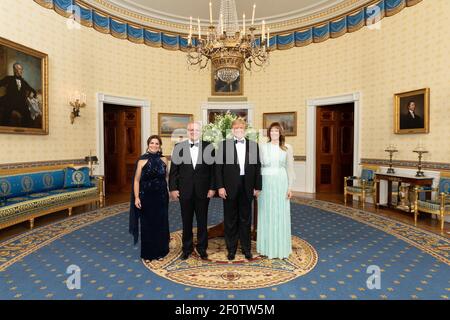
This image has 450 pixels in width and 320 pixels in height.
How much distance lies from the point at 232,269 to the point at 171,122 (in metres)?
7.03

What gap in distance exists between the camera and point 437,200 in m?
5.77

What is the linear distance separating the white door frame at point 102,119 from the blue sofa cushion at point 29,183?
1.55 metres

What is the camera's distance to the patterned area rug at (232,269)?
3.28m

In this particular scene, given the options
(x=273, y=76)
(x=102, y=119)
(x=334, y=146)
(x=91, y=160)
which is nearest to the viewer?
(x=91, y=160)

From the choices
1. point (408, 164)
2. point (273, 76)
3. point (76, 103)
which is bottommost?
point (408, 164)

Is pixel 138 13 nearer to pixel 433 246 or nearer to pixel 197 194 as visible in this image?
pixel 197 194

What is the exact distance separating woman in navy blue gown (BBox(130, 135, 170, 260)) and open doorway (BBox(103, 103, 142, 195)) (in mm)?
6072

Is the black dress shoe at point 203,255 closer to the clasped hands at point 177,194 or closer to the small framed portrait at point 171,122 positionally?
the clasped hands at point 177,194

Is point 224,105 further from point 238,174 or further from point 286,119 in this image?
point 238,174

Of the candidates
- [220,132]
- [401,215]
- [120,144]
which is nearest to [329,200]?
[401,215]

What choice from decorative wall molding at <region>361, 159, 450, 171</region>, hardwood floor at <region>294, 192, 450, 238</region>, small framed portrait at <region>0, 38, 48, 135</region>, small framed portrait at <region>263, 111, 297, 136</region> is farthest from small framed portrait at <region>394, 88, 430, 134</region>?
small framed portrait at <region>0, 38, 48, 135</region>

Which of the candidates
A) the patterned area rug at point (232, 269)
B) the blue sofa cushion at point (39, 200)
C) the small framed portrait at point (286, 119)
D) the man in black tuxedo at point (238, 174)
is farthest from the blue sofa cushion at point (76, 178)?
the small framed portrait at point (286, 119)

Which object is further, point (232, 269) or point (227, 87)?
point (227, 87)

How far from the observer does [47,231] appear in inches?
207
